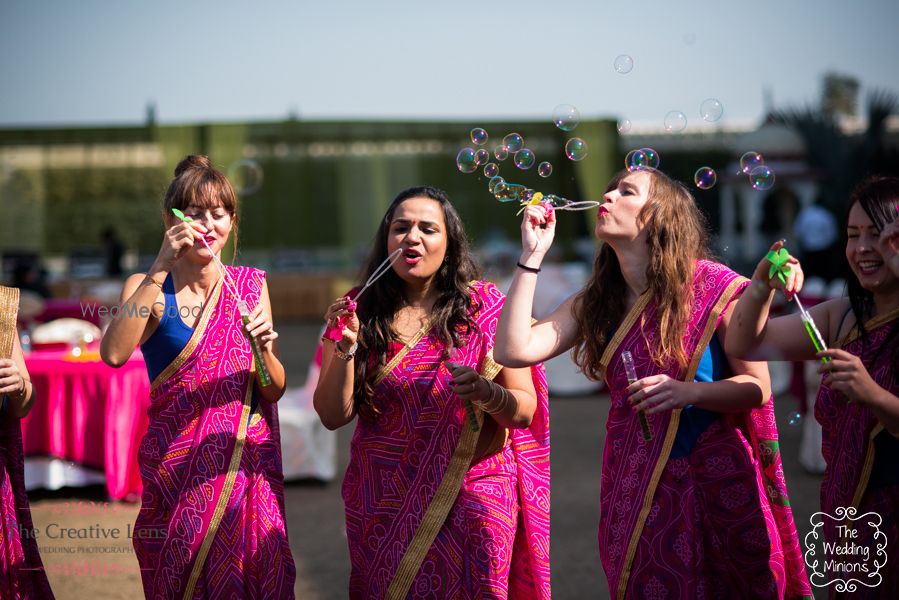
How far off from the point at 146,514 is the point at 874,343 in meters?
2.18

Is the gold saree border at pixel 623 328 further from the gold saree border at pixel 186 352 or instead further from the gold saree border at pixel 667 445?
the gold saree border at pixel 186 352

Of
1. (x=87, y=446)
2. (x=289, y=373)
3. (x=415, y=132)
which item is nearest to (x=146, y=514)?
(x=87, y=446)

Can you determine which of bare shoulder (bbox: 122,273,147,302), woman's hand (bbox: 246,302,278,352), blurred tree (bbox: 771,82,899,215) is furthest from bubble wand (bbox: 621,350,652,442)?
blurred tree (bbox: 771,82,899,215)

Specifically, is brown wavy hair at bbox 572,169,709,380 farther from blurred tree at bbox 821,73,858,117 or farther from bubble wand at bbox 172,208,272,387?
blurred tree at bbox 821,73,858,117

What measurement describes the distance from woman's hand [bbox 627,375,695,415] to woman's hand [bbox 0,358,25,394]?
1808 millimetres

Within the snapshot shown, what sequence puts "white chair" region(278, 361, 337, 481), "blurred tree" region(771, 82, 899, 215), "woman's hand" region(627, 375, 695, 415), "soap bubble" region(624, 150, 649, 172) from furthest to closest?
1. "blurred tree" region(771, 82, 899, 215)
2. "white chair" region(278, 361, 337, 481)
3. "soap bubble" region(624, 150, 649, 172)
4. "woman's hand" region(627, 375, 695, 415)

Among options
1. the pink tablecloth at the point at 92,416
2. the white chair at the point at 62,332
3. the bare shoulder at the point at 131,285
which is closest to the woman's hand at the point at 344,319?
the bare shoulder at the point at 131,285

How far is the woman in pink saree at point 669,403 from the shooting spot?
8.66 ft

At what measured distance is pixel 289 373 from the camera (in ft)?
38.6

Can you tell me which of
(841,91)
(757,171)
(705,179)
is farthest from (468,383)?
(841,91)

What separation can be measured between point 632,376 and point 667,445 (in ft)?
0.70

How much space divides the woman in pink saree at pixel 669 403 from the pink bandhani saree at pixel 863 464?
0.49 ft

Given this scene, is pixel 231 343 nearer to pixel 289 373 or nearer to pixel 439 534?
pixel 439 534

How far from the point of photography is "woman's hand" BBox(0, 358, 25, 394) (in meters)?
2.87
